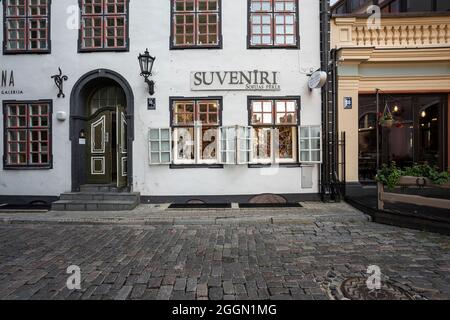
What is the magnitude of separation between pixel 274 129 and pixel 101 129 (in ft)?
18.8

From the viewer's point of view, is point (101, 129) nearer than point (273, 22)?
No

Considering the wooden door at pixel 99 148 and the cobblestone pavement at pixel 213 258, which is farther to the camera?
the wooden door at pixel 99 148

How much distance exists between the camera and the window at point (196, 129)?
8898mm

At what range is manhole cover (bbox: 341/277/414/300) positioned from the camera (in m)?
3.24

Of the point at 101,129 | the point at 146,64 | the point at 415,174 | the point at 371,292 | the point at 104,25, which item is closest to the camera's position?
the point at 371,292

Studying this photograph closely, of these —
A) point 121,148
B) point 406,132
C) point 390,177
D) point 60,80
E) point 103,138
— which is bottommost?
point 390,177

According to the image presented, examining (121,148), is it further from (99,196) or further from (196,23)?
(196,23)

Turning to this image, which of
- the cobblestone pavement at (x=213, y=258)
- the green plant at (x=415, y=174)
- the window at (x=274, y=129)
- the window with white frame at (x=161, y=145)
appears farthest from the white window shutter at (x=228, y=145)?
the green plant at (x=415, y=174)

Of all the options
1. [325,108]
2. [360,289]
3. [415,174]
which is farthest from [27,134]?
[415,174]

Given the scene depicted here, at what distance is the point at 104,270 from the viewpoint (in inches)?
162

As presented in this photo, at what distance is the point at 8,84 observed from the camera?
9.05 m

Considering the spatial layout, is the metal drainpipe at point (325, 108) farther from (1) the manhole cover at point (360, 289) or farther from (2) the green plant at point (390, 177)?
(1) the manhole cover at point (360, 289)

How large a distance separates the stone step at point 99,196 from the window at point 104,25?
14.9ft

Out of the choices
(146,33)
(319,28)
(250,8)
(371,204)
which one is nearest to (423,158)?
(371,204)
